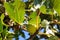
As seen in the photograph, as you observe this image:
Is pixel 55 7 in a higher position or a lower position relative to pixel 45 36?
higher

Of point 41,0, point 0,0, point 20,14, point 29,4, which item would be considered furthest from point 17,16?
point 29,4

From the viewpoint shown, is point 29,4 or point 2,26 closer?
point 2,26

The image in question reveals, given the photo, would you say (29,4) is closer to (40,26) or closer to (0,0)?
(0,0)

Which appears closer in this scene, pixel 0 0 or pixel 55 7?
pixel 55 7

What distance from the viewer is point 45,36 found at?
77 centimetres

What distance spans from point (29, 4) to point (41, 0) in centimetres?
30

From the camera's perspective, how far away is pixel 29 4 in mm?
→ 1007

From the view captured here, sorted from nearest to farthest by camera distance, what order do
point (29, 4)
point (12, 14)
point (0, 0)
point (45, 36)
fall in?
1. point (12, 14)
2. point (45, 36)
3. point (0, 0)
4. point (29, 4)

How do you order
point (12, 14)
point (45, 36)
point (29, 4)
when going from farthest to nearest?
point (29, 4) → point (45, 36) → point (12, 14)

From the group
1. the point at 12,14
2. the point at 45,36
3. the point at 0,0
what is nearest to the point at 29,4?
the point at 0,0

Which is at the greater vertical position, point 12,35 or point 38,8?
point 38,8

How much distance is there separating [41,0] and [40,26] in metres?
0.10

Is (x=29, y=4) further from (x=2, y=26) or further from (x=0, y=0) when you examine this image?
(x=2, y=26)

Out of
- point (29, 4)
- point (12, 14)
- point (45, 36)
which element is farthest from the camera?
point (29, 4)
